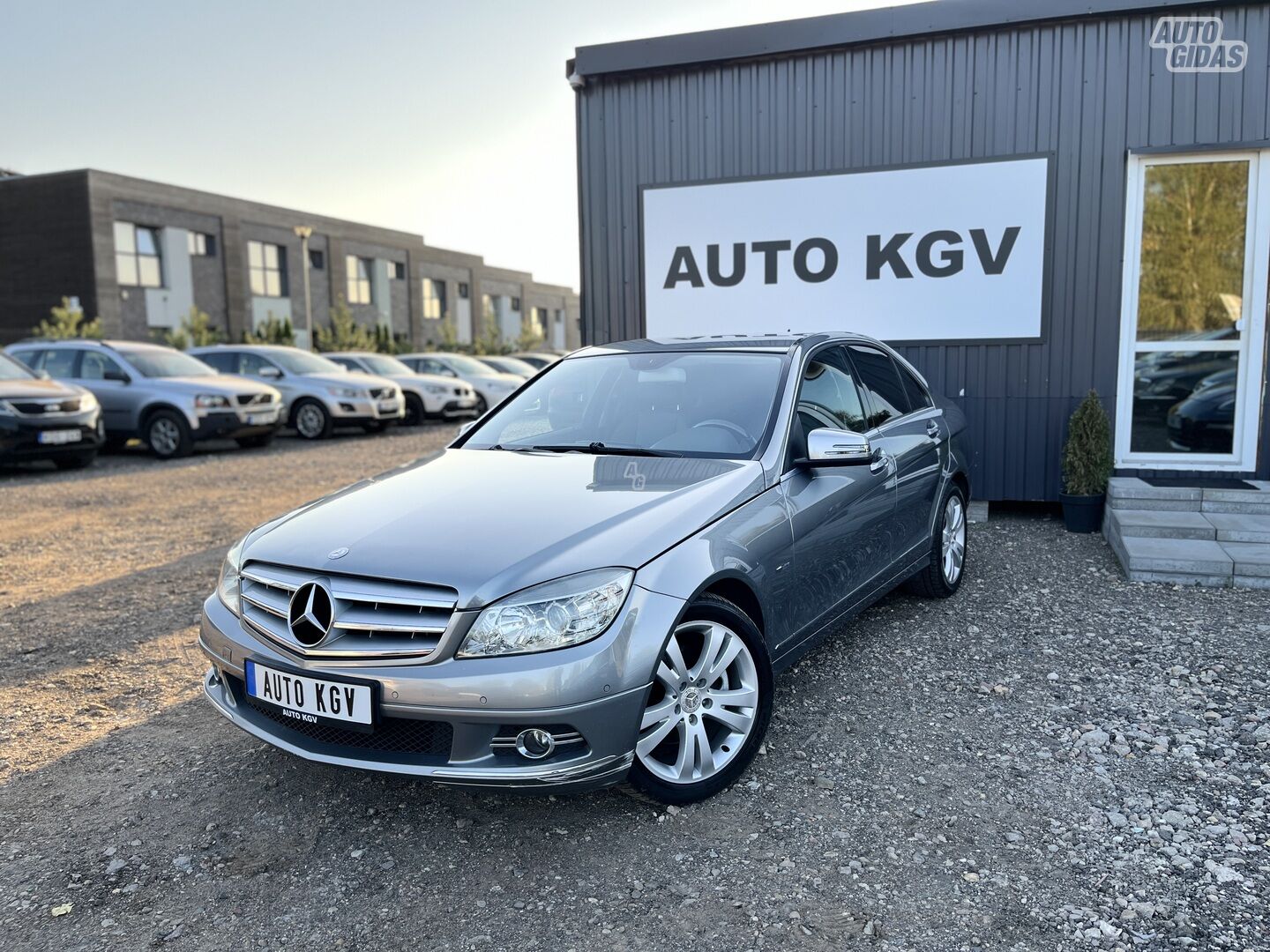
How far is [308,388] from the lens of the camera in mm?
16188

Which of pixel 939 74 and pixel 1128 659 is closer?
pixel 1128 659

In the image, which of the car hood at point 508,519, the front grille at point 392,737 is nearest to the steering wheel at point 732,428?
the car hood at point 508,519

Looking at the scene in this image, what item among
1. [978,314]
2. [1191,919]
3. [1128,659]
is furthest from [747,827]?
[978,314]

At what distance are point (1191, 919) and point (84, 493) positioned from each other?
35.1 feet

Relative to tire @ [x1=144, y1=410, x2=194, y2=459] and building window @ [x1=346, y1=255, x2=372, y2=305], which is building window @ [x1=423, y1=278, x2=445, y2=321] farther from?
tire @ [x1=144, y1=410, x2=194, y2=459]

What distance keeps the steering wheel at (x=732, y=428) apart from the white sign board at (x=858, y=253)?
348cm

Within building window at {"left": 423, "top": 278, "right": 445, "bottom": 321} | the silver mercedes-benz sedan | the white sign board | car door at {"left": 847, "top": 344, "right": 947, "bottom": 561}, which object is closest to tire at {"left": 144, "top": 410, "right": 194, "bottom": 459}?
the white sign board

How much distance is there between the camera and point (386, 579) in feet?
9.41

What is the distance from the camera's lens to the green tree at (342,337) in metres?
34.0

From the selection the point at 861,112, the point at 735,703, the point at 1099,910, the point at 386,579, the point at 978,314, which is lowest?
the point at 1099,910

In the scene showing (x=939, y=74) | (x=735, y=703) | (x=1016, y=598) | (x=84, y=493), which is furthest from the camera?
(x=84, y=493)

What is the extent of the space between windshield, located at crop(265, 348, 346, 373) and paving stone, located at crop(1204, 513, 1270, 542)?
14112 mm

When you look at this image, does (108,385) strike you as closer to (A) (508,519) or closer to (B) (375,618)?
(A) (508,519)

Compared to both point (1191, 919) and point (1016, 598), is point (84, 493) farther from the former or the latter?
point (1191, 919)
